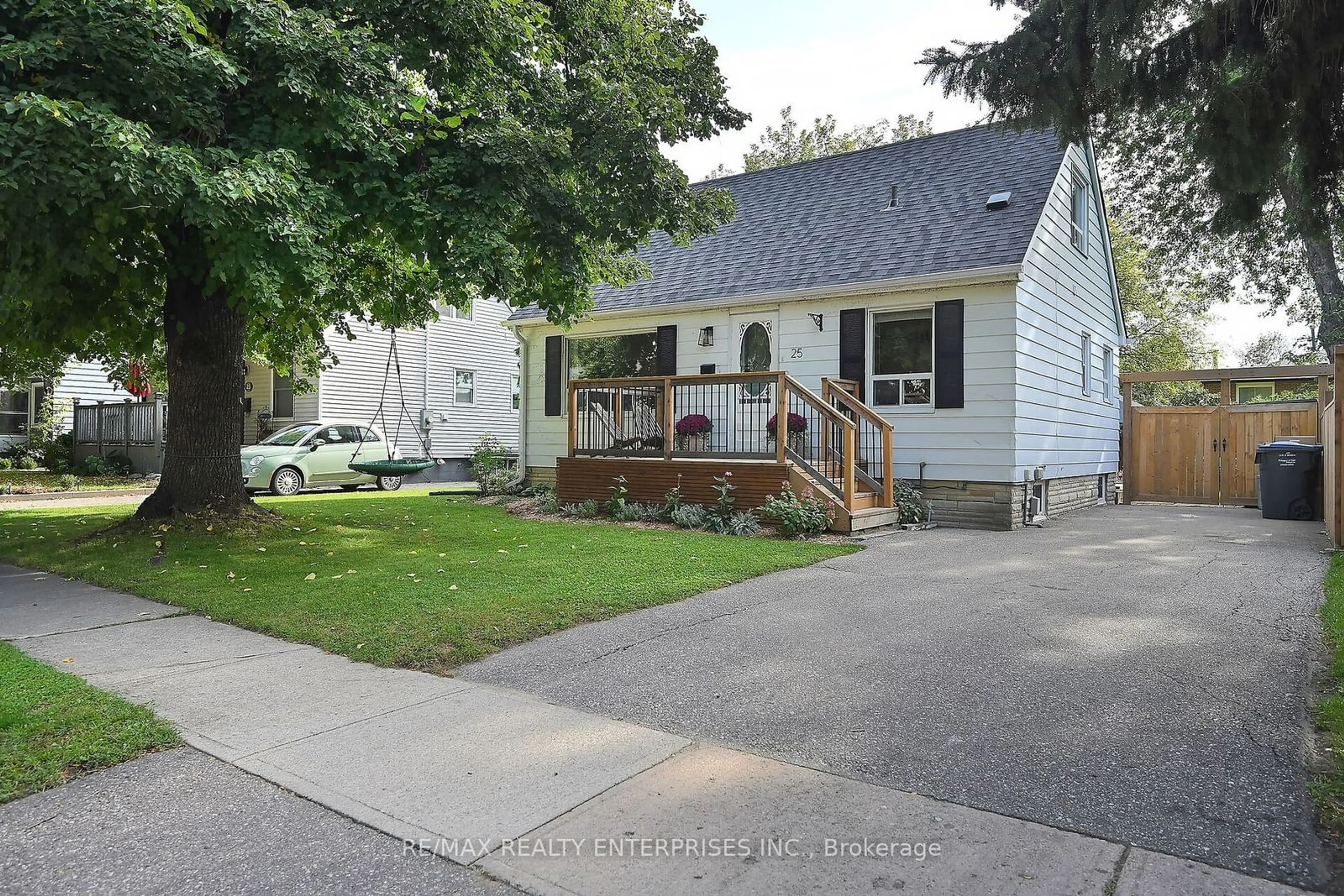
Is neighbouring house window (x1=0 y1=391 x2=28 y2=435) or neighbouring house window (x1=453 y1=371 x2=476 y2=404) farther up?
neighbouring house window (x1=453 y1=371 x2=476 y2=404)

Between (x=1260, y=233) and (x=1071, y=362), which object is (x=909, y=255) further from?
(x=1260, y=233)

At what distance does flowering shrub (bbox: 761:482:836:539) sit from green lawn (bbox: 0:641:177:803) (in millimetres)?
6721

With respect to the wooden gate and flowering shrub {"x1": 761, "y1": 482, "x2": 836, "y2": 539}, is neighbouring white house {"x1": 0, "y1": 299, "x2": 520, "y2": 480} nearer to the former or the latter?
flowering shrub {"x1": 761, "y1": 482, "x2": 836, "y2": 539}

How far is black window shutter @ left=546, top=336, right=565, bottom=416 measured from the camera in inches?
570

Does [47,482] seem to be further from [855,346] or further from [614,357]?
[855,346]

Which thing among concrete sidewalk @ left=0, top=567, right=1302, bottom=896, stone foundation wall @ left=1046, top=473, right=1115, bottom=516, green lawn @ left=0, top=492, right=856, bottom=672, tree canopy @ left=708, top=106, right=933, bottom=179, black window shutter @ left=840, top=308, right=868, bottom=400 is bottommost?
concrete sidewalk @ left=0, top=567, right=1302, bottom=896

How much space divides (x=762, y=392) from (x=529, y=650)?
755cm

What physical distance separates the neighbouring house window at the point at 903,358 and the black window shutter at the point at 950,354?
18 cm

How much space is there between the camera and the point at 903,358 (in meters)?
Answer: 11.4

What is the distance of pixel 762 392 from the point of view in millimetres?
11508

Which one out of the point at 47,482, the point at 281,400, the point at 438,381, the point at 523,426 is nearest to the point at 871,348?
the point at 523,426

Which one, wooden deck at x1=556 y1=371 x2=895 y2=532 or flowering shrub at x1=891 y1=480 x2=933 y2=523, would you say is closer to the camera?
wooden deck at x1=556 y1=371 x2=895 y2=532

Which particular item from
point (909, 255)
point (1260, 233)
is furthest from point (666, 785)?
point (909, 255)

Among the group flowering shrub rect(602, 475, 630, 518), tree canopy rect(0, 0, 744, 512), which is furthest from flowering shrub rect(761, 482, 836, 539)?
tree canopy rect(0, 0, 744, 512)
